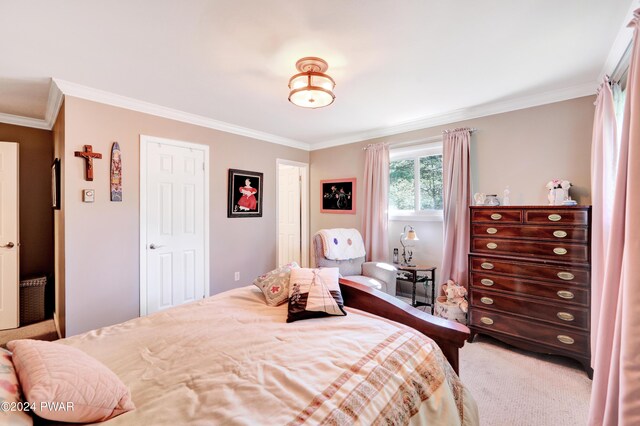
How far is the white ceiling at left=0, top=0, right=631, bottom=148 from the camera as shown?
62.5 inches

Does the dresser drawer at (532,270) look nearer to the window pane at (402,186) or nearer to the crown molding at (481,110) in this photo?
the window pane at (402,186)

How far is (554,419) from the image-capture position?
5.79ft

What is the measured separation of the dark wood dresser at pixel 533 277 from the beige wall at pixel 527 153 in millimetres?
564

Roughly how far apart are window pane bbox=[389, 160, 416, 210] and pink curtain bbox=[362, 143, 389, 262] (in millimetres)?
175

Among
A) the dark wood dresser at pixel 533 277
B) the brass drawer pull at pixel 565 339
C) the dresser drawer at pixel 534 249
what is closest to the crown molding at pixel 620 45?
the dark wood dresser at pixel 533 277

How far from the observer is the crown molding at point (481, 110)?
2.59 m

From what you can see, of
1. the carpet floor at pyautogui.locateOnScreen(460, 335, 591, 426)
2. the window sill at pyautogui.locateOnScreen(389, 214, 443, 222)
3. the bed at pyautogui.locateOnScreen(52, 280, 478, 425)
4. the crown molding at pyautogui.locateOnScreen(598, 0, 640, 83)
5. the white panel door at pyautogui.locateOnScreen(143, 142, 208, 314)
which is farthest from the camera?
the window sill at pyautogui.locateOnScreen(389, 214, 443, 222)

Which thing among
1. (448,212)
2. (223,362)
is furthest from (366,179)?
(223,362)

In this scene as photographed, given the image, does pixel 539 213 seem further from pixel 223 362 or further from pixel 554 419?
pixel 223 362

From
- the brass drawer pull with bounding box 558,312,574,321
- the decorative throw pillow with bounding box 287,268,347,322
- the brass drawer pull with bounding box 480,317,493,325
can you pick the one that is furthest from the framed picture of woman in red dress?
the brass drawer pull with bounding box 558,312,574,321

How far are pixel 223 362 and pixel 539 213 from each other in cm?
271

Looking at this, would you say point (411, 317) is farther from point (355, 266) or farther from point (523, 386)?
point (355, 266)

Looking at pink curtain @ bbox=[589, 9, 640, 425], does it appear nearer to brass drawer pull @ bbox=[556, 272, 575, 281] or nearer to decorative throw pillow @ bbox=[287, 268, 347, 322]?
brass drawer pull @ bbox=[556, 272, 575, 281]

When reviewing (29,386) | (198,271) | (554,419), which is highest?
(29,386)
